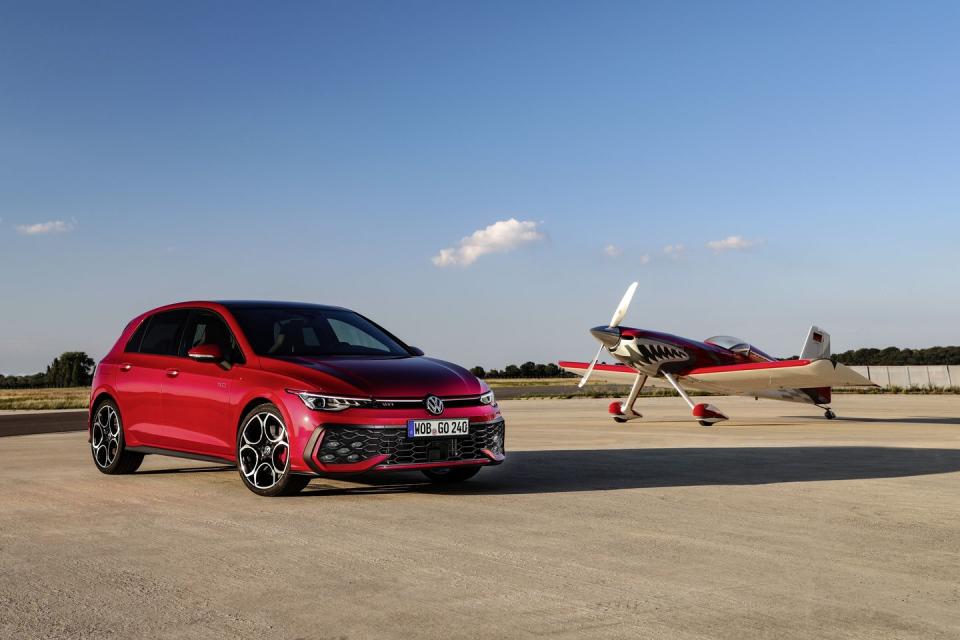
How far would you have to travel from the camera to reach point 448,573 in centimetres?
463

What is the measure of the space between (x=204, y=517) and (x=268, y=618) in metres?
2.92

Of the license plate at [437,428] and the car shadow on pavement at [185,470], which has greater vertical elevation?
the license plate at [437,428]

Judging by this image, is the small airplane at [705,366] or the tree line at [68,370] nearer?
the small airplane at [705,366]

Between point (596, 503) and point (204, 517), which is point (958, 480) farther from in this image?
point (204, 517)

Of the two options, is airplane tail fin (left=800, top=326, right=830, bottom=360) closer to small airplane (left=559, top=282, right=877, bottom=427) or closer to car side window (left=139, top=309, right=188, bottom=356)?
small airplane (left=559, top=282, right=877, bottom=427)

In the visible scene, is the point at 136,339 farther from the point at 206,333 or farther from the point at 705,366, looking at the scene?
the point at 705,366

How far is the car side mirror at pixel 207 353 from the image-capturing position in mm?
7824

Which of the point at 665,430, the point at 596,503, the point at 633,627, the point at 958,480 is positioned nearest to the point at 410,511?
the point at 596,503

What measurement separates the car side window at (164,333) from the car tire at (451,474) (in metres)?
2.75

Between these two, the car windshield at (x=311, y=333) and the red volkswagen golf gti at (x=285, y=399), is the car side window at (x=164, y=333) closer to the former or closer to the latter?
the red volkswagen golf gti at (x=285, y=399)

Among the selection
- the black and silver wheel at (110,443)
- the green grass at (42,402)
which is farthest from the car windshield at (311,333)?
the green grass at (42,402)

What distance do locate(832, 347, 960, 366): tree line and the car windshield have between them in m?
97.2

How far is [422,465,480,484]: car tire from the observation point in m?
8.41

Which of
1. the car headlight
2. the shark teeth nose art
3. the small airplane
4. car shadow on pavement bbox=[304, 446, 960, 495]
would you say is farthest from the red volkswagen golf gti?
the shark teeth nose art
